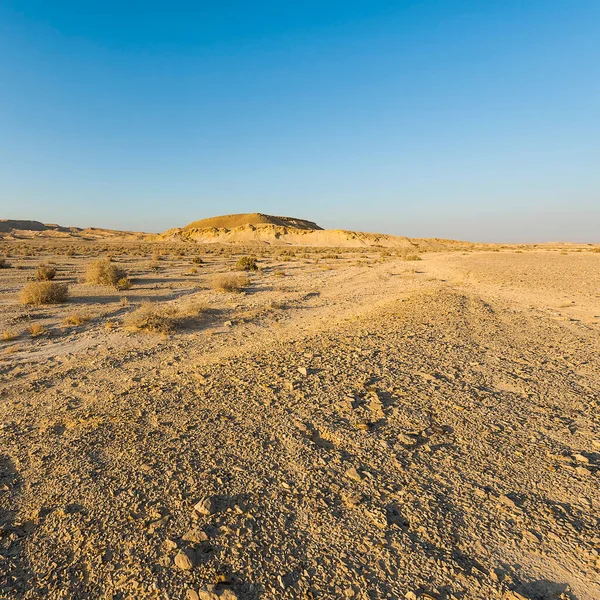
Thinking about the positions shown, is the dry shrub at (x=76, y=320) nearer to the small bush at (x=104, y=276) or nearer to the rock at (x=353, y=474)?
the small bush at (x=104, y=276)

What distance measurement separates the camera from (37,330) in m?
9.27

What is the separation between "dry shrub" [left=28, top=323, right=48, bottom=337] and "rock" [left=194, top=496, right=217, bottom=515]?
8.24 meters

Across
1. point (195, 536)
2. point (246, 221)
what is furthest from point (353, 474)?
point (246, 221)

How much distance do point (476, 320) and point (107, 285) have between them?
14783 mm

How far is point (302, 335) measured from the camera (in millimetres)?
8281

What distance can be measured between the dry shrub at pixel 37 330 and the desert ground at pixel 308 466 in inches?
35.8

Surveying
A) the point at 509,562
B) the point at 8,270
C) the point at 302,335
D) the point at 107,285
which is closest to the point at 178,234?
the point at 8,270

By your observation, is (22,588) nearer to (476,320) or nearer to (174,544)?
(174,544)

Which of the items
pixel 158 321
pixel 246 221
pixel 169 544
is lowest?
pixel 169 544

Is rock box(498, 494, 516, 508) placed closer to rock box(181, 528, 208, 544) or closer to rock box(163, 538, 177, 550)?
rock box(181, 528, 208, 544)

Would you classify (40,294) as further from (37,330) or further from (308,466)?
(308,466)

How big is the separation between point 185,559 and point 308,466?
139 centimetres

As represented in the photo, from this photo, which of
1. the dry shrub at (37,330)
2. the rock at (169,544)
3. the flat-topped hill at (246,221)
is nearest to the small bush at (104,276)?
the dry shrub at (37,330)

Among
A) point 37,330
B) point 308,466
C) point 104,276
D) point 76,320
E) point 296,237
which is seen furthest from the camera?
point 296,237
